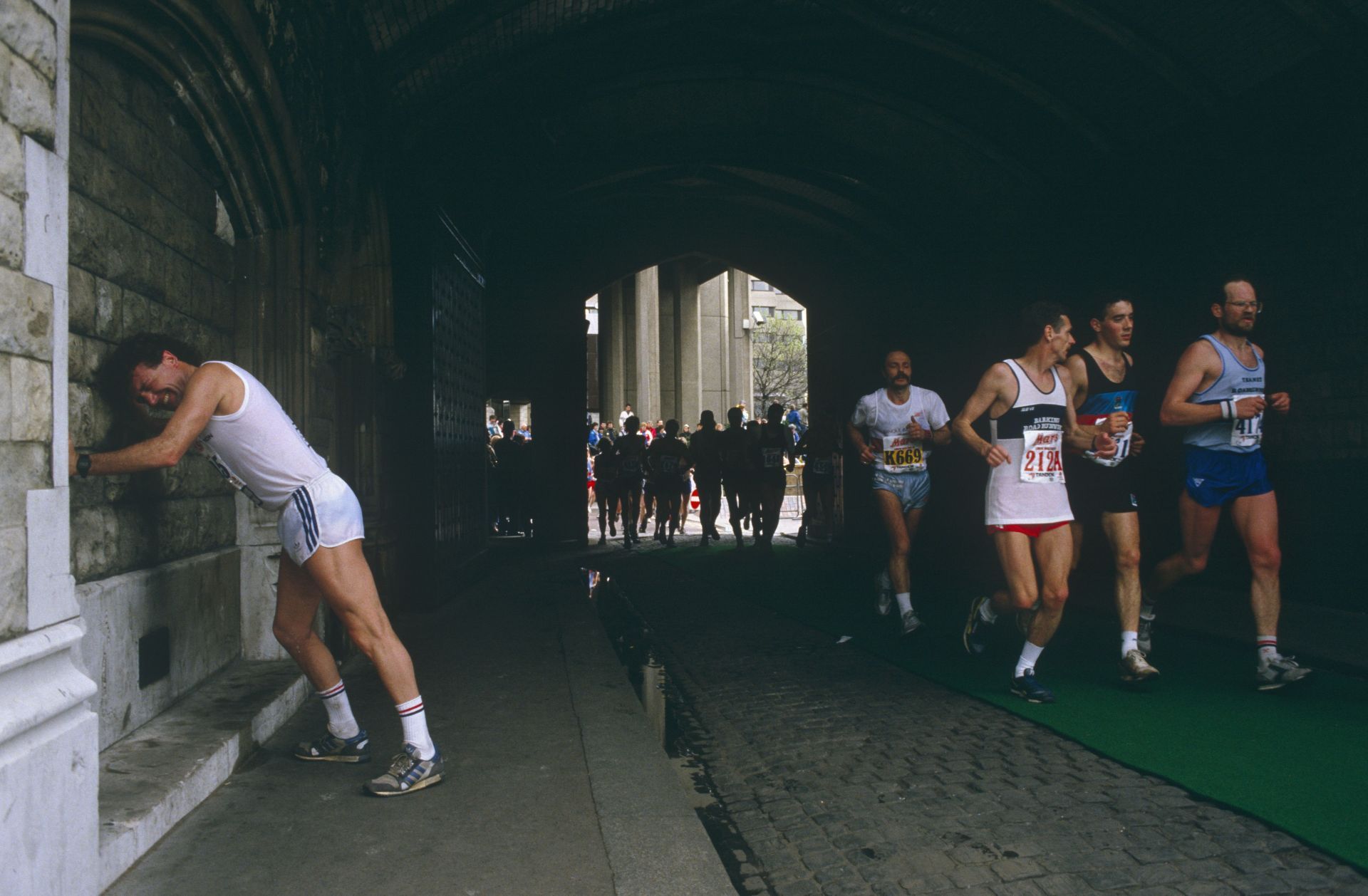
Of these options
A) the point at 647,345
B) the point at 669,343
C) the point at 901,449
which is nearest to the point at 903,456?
the point at 901,449

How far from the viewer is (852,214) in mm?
14156

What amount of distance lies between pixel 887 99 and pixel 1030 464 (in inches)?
246

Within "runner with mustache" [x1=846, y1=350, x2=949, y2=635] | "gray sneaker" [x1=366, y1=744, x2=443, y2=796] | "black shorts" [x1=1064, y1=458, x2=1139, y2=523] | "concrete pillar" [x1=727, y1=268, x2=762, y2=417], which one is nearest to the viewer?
"gray sneaker" [x1=366, y1=744, x2=443, y2=796]

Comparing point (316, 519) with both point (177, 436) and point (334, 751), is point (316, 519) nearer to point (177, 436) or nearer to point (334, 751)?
point (177, 436)

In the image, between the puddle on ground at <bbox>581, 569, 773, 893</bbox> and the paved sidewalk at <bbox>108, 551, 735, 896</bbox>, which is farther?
the puddle on ground at <bbox>581, 569, 773, 893</bbox>

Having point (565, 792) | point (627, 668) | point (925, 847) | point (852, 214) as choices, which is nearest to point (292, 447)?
point (565, 792)

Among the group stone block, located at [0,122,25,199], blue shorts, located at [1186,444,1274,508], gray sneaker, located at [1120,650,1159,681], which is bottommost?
gray sneaker, located at [1120,650,1159,681]

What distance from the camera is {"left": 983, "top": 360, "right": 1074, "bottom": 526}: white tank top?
5.38m

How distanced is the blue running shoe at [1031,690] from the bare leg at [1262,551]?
1.09m

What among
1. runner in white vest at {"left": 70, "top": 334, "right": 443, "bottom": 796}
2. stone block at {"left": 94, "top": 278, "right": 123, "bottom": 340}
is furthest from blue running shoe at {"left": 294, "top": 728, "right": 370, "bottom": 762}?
stone block at {"left": 94, "top": 278, "right": 123, "bottom": 340}

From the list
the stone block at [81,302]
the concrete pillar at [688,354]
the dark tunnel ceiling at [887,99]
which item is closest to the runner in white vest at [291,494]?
the stone block at [81,302]

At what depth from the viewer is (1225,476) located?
5543 millimetres

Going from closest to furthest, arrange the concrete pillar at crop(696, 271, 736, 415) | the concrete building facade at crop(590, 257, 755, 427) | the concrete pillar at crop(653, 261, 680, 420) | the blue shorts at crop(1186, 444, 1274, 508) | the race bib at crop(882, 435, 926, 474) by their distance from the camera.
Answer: the blue shorts at crop(1186, 444, 1274, 508)
the race bib at crop(882, 435, 926, 474)
the concrete building facade at crop(590, 257, 755, 427)
the concrete pillar at crop(653, 261, 680, 420)
the concrete pillar at crop(696, 271, 736, 415)

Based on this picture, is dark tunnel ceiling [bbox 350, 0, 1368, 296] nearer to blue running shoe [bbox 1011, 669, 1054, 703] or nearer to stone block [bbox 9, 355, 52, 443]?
blue running shoe [bbox 1011, 669, 1054, 703]
